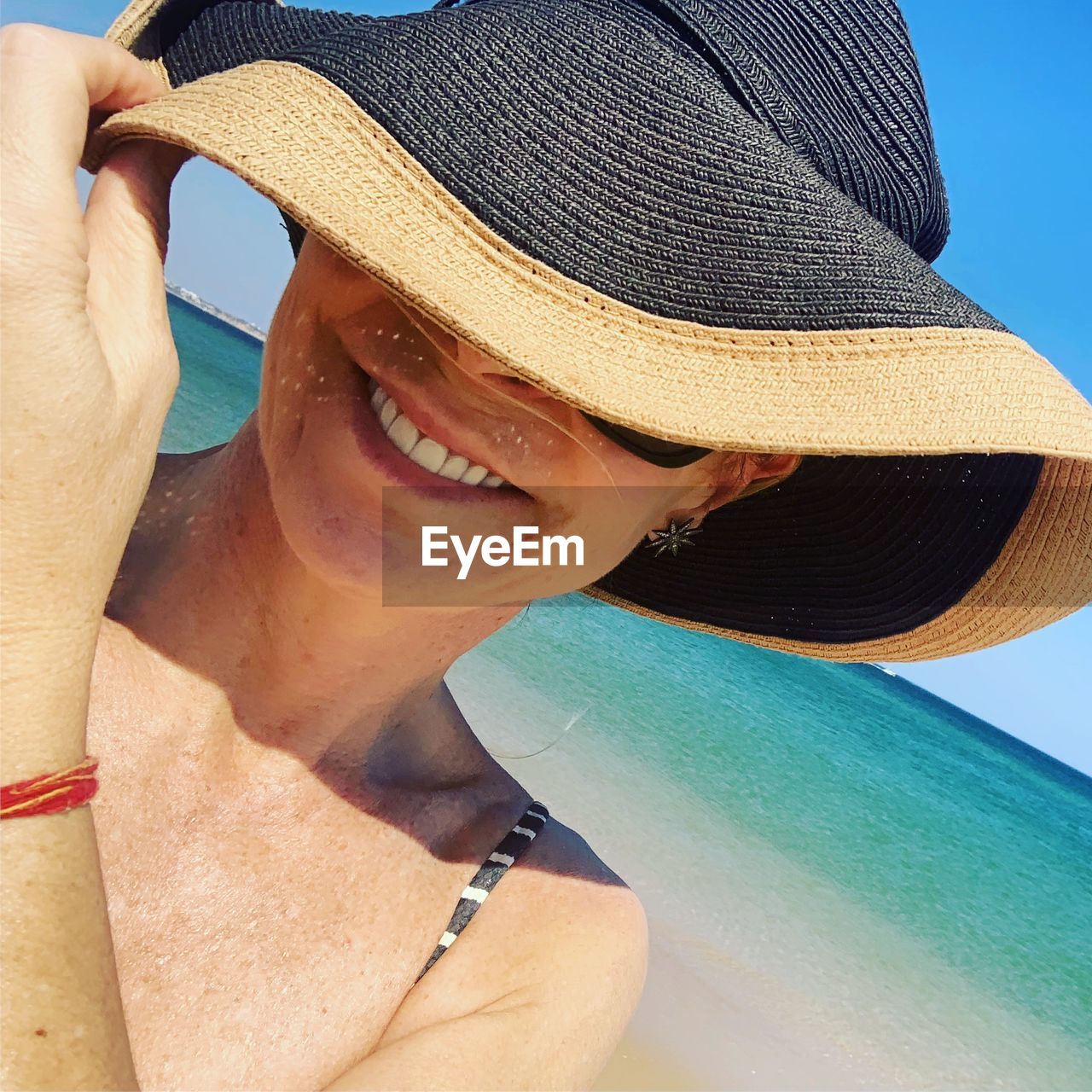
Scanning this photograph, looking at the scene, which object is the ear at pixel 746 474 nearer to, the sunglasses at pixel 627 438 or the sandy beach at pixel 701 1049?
the sunglasses at pixel 627 438

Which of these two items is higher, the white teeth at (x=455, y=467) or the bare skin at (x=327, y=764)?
the white teeth at (x=455, y=467)

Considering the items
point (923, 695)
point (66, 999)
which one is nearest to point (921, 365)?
point (66, 999)

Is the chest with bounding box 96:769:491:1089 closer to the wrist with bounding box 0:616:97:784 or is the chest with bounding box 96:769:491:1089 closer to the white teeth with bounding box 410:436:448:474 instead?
the wrist with bounding box 0:616:97:784

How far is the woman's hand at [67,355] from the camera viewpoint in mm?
780

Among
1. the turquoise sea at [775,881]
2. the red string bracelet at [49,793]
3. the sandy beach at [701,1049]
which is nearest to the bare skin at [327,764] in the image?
the red string bracelet at [49,793]

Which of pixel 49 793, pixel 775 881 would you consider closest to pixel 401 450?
pixel 49 793

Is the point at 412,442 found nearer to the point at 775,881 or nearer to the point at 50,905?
the point at 50,905

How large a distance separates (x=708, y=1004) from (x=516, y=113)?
4.09 meters

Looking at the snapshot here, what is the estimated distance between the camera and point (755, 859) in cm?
672

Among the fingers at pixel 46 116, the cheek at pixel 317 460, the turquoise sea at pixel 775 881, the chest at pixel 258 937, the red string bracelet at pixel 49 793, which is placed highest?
the fingers at pixel 46 116

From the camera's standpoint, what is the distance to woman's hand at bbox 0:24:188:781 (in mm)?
780

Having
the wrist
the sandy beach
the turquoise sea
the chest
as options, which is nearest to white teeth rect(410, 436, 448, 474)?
the wrist

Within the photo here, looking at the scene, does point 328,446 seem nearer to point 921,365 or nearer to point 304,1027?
point 921,365

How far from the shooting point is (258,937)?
128cm
